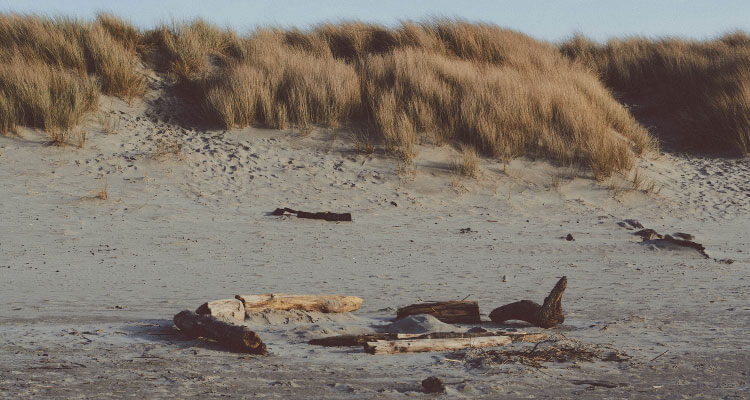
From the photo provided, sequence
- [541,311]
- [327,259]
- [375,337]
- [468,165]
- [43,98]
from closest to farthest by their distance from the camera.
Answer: [375,337] < [541,311] < [327,259] < [468,165] < [43,98]

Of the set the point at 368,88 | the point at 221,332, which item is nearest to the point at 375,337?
the point at 221,332

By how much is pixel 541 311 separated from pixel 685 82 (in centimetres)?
1346

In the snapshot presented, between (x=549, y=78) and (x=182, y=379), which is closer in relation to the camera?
(x=182, y=379)

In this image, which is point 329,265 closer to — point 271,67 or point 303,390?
point 303,390

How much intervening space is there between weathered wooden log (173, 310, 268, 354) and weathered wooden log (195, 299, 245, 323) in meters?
0.15

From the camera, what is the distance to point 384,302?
18.4ft

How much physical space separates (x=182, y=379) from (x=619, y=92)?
15756mm

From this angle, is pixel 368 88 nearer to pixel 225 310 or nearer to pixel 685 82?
pixel 685 82

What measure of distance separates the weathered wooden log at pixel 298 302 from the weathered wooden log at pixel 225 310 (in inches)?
3.7

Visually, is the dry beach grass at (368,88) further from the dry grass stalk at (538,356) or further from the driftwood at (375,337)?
the dry grass stalk at (538,356)

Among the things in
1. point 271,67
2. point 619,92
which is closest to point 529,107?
point 271,67

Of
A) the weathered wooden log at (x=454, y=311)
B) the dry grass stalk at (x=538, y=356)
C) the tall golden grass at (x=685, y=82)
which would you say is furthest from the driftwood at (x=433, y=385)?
the tall golden grass at (x=685, y=82)

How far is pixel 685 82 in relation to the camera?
54.6ft

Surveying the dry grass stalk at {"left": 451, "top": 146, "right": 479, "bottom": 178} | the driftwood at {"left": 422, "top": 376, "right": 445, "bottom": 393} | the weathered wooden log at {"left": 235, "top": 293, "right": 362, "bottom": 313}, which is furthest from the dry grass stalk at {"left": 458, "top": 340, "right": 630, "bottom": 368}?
the dry grass stalk at {"left": 451, "top": 146, "right": 479, "bottom": 178}
